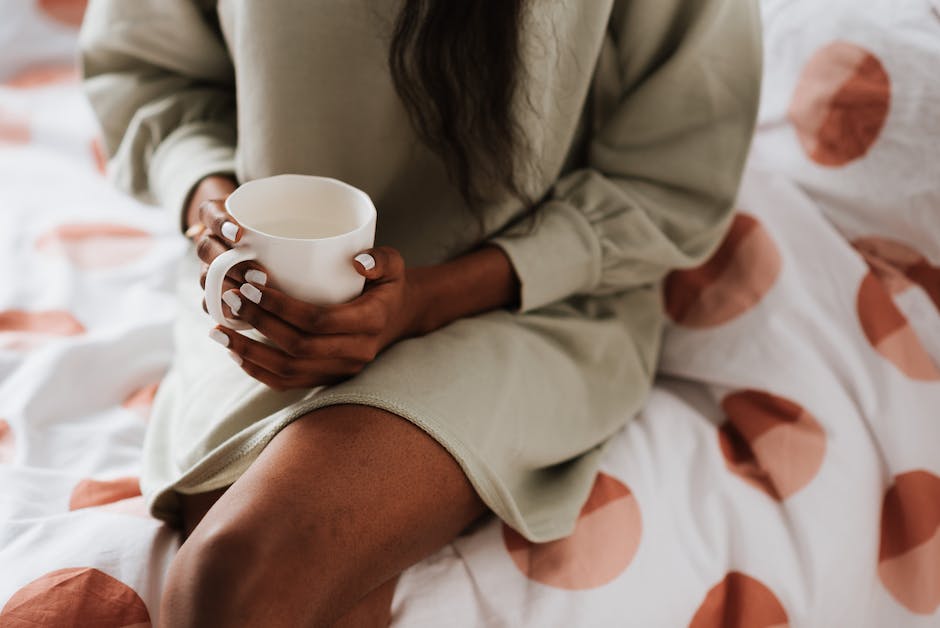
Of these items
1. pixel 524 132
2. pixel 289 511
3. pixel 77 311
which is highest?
pixel 524 132

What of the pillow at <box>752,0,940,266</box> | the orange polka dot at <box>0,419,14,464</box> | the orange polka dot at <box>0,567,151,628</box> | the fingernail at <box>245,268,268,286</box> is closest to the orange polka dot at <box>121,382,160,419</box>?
the orange polka dot at <box>0,419,14,464</box>

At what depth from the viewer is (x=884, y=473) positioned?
787 mm

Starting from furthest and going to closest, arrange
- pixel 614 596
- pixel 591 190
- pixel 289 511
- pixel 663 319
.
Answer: pixel 663 319 < pixel 591 190 < pixel 614 596 < pixel 289 511

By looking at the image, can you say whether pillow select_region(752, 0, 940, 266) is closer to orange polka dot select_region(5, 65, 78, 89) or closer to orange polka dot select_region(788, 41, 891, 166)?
orange polka dot select_region(788, 41, 891, 166)

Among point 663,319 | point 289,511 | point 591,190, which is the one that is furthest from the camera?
point 663,319

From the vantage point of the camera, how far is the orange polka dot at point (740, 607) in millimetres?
704

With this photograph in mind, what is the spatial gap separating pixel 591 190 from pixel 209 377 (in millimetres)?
368

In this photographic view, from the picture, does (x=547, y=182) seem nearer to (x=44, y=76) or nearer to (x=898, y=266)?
(x=898, y=266)

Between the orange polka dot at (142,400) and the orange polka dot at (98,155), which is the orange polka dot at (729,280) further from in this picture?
the orange polka dot at (98,155)

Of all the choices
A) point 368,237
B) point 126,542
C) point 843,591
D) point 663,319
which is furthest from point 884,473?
point 126,542

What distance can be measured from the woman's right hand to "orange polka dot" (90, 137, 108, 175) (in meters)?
0.39

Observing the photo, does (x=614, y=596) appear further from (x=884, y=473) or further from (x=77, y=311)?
(x=77, y=311)

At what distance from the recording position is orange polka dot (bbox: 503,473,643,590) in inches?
27.3

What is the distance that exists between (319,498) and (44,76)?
1.02 meters
